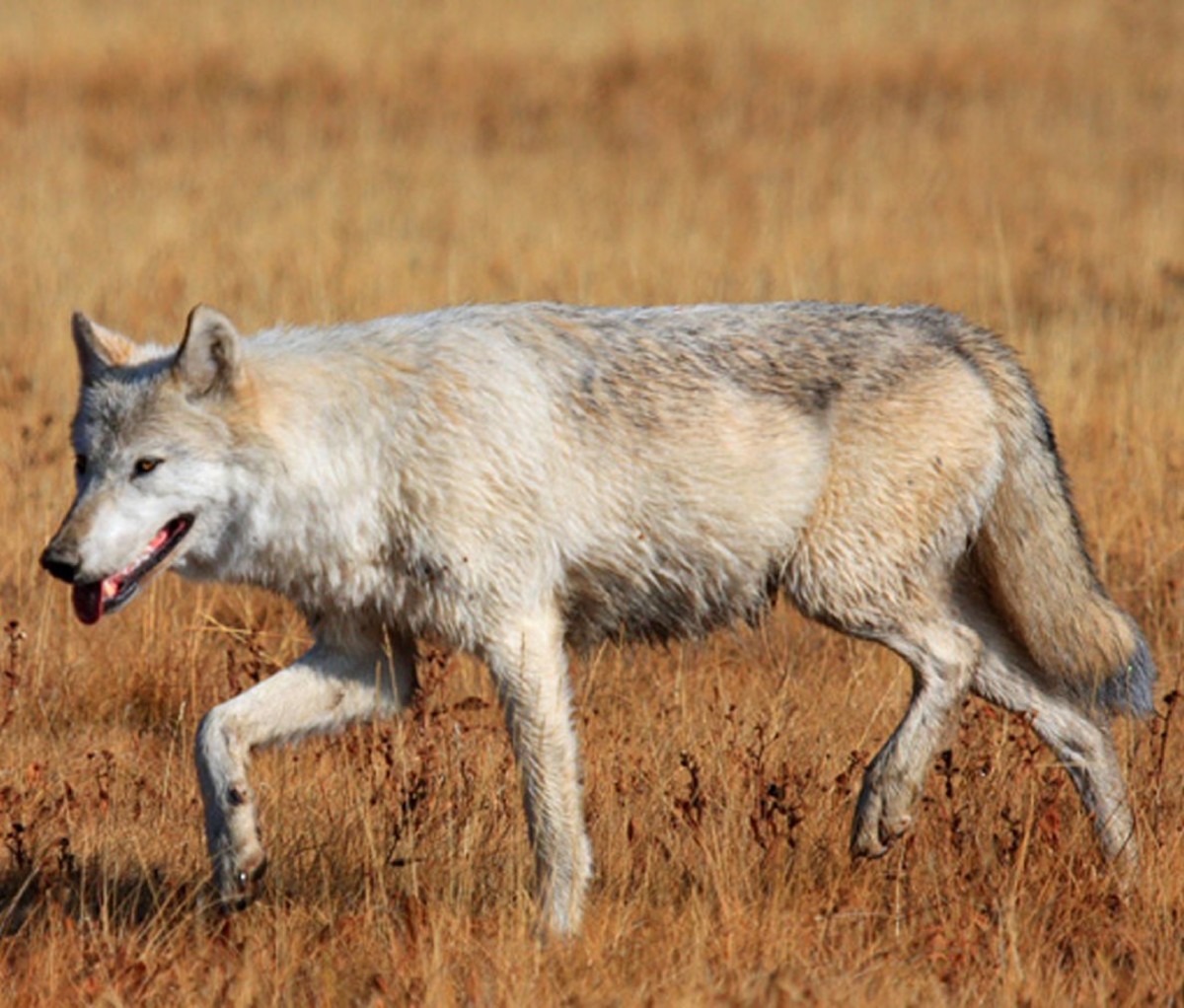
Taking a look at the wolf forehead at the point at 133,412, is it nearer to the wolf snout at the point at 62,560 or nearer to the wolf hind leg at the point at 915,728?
the wolf snout at the point at 62,560

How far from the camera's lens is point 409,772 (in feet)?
16.3

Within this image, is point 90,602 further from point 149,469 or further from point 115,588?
point 149,469

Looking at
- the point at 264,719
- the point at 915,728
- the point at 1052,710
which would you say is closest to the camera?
the point at 264,719

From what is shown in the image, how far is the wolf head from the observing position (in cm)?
441

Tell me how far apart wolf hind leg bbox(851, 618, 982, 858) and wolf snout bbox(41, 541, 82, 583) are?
6.80 ft

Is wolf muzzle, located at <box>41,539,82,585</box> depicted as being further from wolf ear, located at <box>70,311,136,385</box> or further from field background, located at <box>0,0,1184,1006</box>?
field background, located at <box>0,0,1184,1006</box>

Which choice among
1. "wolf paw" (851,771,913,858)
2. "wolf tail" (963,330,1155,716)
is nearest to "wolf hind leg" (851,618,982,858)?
"wolf paw" (851,771,913,858)

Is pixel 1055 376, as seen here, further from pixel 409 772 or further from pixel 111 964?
pixel 111 964

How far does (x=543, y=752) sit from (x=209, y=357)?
4.12 feet

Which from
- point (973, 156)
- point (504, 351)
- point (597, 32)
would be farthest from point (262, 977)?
point (597, 32)

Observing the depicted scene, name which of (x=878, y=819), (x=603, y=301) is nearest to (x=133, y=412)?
(x=878, y=819)

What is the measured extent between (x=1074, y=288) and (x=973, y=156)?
3801 mm

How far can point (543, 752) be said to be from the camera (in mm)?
4738

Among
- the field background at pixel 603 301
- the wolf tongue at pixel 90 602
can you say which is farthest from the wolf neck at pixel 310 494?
the field background at pixel 603 301
